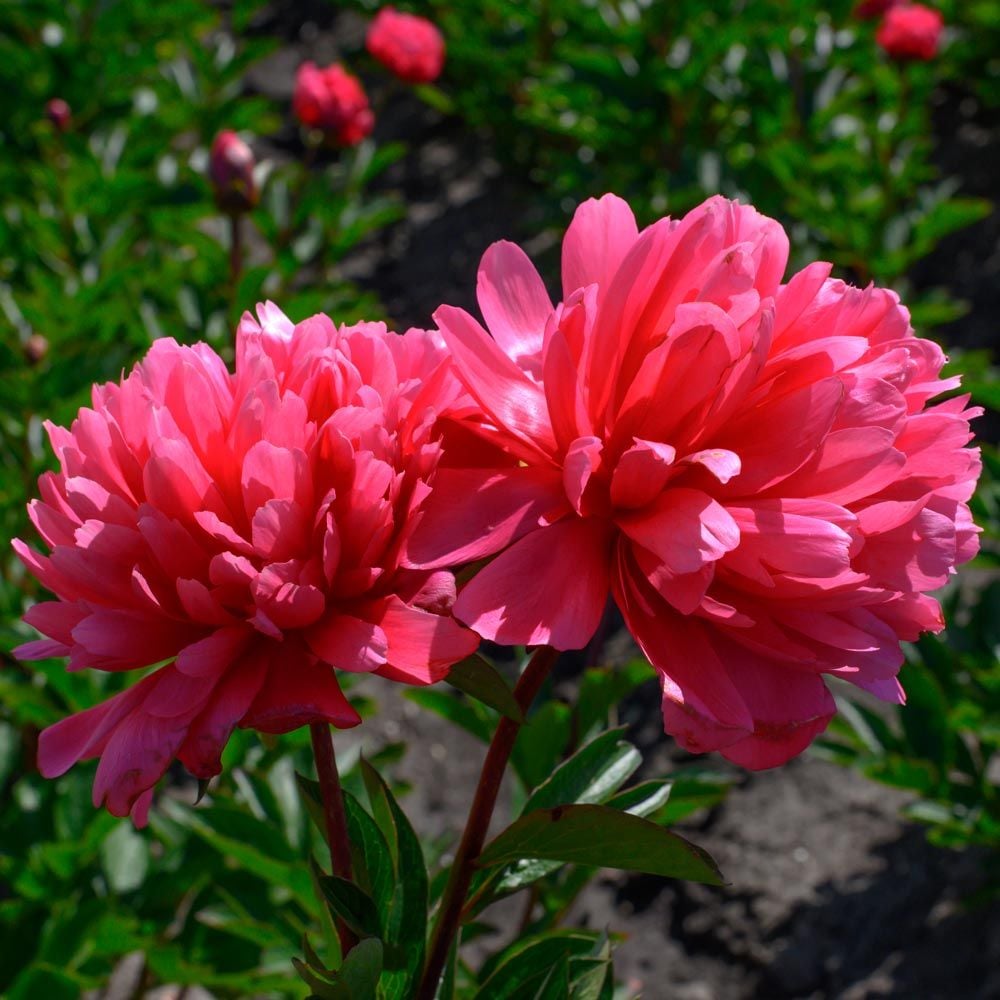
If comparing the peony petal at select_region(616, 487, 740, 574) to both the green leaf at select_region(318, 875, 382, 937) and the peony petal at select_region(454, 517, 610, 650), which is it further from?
the green leaf at select_region(318, 875, 382, 937)

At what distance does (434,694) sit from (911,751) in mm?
707

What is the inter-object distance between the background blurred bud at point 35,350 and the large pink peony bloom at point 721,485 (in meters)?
1.26

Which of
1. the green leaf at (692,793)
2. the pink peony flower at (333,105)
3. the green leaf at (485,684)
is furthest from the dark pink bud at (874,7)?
the green leaf at (485,684)

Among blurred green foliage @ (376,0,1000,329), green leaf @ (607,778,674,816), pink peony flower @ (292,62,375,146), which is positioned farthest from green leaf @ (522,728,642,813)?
pink peony flower @ (292,62,375,146)

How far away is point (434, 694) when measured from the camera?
1142mm

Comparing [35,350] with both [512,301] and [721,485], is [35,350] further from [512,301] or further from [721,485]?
[721,485]

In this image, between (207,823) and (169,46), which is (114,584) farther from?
(169,46)

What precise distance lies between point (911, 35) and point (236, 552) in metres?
2.28

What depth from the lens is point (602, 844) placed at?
56cm

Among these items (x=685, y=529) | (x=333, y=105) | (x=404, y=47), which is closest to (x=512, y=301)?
(x=685, y=529)

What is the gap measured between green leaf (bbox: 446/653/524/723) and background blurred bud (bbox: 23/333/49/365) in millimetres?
1291

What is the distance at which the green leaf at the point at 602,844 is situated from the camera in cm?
53

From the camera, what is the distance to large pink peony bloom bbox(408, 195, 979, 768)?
1.69 feet

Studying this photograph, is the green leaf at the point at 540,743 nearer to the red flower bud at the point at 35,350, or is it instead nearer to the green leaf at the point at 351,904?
the green leaf at the point at 351,904
